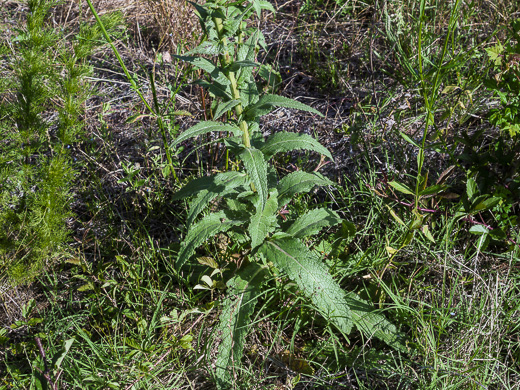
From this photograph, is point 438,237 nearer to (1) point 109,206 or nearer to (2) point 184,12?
(1) point 109,206

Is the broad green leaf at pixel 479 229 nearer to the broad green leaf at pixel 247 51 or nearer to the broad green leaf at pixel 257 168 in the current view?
the broad green leaf at pixel 257 168

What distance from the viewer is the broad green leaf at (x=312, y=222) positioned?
2.41 metres

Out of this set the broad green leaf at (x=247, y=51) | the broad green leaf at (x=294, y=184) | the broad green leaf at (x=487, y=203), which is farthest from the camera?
the broad green leaf at (x=487, y=203)

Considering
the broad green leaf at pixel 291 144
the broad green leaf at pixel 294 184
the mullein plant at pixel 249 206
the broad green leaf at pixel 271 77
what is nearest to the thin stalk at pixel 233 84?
the mullein plant at pixel 249 206

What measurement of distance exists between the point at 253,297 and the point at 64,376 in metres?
1.03

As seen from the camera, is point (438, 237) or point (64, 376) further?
point (438, 237)

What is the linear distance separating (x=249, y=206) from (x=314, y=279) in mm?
547

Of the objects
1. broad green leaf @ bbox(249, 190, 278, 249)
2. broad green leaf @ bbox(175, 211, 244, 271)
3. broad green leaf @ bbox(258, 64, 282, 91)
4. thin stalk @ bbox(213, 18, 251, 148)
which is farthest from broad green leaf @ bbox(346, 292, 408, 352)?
broad green leaf @ bbox(258, 64, 282, 91)

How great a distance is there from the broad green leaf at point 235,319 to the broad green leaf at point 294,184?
0.42 m

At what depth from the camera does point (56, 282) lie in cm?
274

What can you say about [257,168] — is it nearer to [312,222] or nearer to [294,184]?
[294,184]

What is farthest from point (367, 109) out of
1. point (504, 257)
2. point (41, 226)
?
point (41, 226)

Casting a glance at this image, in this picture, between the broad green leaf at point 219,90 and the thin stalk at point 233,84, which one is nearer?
the thin stalk at point 233,84

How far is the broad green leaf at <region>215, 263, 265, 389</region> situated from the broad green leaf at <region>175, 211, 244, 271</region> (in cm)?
31
